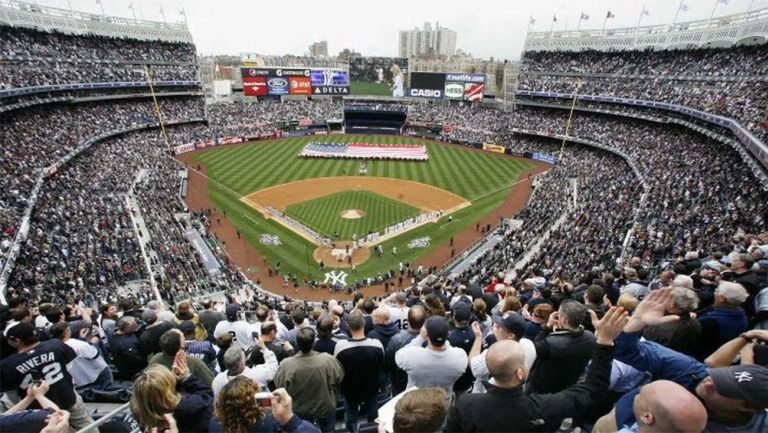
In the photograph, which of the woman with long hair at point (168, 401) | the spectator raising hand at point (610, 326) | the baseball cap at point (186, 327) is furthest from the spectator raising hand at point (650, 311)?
the baseball cap at point (186, 327)

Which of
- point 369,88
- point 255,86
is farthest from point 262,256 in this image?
point 369,88

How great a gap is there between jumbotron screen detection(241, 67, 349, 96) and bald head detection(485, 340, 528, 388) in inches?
2908

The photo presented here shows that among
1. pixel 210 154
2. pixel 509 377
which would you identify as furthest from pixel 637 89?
pixel 509 377

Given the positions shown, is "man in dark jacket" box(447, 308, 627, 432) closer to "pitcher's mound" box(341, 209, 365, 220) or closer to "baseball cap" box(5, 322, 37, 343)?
"baseball cap" box(5, 322, 37, 343)

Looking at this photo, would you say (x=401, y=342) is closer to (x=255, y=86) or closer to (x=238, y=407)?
(x=238, y=407)

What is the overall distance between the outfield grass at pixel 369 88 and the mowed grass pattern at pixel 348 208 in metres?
44.9

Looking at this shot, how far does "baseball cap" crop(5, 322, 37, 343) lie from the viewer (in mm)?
5277

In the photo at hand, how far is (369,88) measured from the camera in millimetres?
85188

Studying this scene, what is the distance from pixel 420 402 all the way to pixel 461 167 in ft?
162

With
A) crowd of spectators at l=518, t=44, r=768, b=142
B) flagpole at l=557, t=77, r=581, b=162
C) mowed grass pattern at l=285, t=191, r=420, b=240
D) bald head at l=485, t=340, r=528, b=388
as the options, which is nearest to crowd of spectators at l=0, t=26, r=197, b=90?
mowed grass pattern at l=285, t=191, r=420, b=240

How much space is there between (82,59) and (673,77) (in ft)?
229

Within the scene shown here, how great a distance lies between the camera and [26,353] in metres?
5.27

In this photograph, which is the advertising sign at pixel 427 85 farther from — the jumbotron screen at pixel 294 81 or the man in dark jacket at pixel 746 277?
the man in dark jacket at pixel 746 277

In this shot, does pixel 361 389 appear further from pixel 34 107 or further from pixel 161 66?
pixel 161 66
